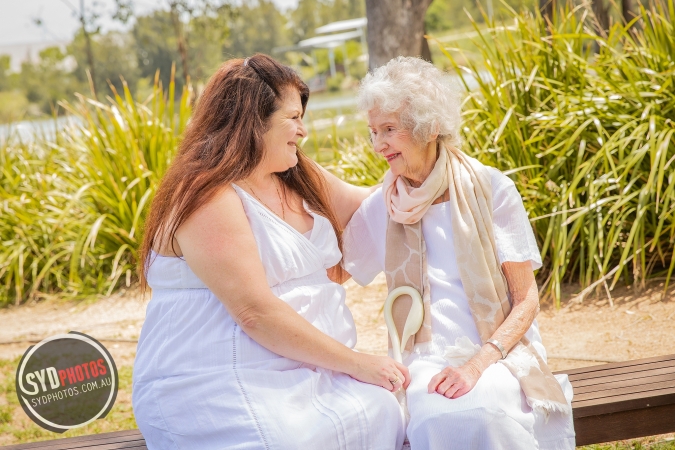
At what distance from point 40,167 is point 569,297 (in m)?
5.31

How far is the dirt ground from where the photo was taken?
3.81 metres

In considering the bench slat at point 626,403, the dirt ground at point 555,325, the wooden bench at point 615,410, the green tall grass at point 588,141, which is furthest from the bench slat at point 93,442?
the green tall grass at point 588,141

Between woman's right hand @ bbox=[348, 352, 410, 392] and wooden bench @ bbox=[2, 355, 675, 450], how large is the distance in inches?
24.4

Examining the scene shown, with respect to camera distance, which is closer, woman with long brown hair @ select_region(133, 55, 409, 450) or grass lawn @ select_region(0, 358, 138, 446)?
woman with long brown hair @ select_region(133, 55, 409, 450)

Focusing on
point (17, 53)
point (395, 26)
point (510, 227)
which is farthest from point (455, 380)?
point (17, 53)

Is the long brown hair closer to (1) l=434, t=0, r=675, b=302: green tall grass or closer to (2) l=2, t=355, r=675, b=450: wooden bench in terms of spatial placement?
(2) l=2, t=355, r=675, b=450: wooden bench

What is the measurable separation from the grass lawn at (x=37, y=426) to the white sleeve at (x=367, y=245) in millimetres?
1710

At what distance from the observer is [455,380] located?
7.02 feet

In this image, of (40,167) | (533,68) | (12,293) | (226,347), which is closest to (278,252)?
(226,347)

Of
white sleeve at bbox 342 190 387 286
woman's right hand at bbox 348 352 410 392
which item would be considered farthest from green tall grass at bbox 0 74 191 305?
woman's right hand at bbox 348 352 410 392

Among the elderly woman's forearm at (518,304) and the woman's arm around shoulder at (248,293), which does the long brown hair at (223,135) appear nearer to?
the woman's arm around shoulder at (248,293)

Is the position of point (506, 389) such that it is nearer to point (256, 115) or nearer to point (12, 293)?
point (256, 115)

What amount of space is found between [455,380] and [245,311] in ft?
2.16

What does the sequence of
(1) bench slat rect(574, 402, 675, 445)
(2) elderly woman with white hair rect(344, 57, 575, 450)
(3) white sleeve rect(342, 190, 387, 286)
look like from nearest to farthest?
1. (2) elderly woman with white hair rect(344, 57, 575, 450)
2. (1) bench slat rect(574, 402, 675, 445)
3. (3) white sleeve rect(342, 190, 387, 286)
